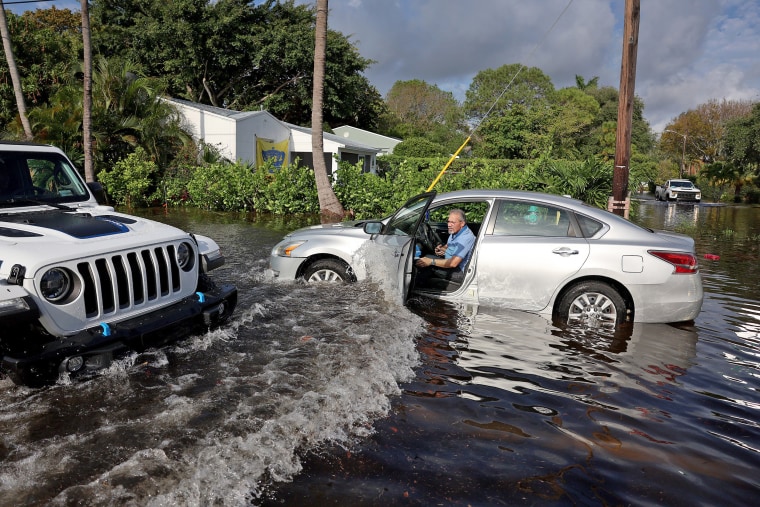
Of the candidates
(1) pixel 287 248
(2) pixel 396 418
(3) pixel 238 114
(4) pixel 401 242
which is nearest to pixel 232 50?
(3) pixel 238 114

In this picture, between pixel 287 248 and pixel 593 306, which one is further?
pixel 287 248

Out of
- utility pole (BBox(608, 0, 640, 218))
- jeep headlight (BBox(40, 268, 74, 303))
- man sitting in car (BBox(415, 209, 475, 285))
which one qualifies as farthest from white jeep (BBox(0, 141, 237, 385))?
utility pole (BBox(608, 0, 640, 218))

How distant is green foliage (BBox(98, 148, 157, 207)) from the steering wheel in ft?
49.7

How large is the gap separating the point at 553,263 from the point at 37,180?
5.14m

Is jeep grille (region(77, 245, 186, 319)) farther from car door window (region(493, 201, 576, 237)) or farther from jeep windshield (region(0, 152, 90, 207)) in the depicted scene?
car door window (region(493, 201, 576, 237))

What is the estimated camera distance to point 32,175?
537cm

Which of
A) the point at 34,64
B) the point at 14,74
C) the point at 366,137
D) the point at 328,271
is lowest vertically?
the point at 328,271

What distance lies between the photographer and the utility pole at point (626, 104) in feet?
34.0

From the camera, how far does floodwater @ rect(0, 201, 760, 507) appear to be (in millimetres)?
3102

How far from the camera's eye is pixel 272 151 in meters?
28.4

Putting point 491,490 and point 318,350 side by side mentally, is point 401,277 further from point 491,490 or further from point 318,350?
point 491,490

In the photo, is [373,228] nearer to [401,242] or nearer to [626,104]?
[401,242]

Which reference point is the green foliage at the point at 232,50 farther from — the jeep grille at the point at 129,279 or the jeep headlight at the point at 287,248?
the jeep grille at the point at 129,279

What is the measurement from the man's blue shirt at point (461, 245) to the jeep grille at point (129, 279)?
10.7ft
